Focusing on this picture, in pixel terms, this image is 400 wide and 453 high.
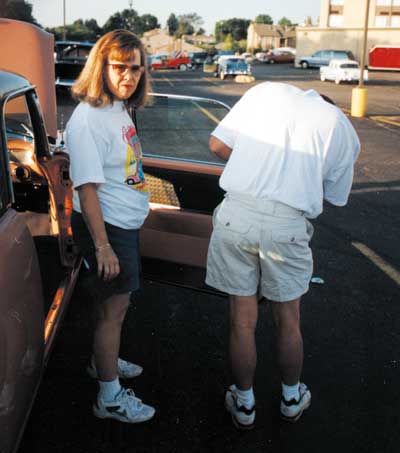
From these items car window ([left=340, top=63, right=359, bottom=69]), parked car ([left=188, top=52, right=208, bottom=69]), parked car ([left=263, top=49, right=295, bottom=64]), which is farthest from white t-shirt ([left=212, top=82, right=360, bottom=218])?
parked car ([left=263, top=49, right=295, bottom=64])

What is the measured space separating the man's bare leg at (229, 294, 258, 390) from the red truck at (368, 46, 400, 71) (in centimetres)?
4509

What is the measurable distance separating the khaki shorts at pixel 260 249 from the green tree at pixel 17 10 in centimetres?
3615

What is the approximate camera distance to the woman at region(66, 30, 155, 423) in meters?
2.24

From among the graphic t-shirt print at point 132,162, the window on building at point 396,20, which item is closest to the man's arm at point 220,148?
the graphic t-shirt print at point 132,162

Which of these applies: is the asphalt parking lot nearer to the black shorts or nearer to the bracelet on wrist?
the black shorts

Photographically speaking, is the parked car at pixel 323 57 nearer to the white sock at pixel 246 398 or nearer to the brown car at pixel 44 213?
the brown car at pixel 44 213

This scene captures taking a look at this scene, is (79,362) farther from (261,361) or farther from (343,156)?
(343,156)

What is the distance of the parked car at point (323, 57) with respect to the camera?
46.0 metres

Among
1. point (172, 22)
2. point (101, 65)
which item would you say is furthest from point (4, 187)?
point (172, 22)

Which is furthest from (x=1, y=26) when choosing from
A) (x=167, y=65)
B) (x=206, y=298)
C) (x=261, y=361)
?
(x=167, y=65)

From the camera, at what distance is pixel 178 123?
4.70 meters

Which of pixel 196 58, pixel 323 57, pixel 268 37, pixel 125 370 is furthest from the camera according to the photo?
pixel 268 37

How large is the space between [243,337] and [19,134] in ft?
8.27

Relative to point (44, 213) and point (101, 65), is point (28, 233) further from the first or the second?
point (44, 213)
